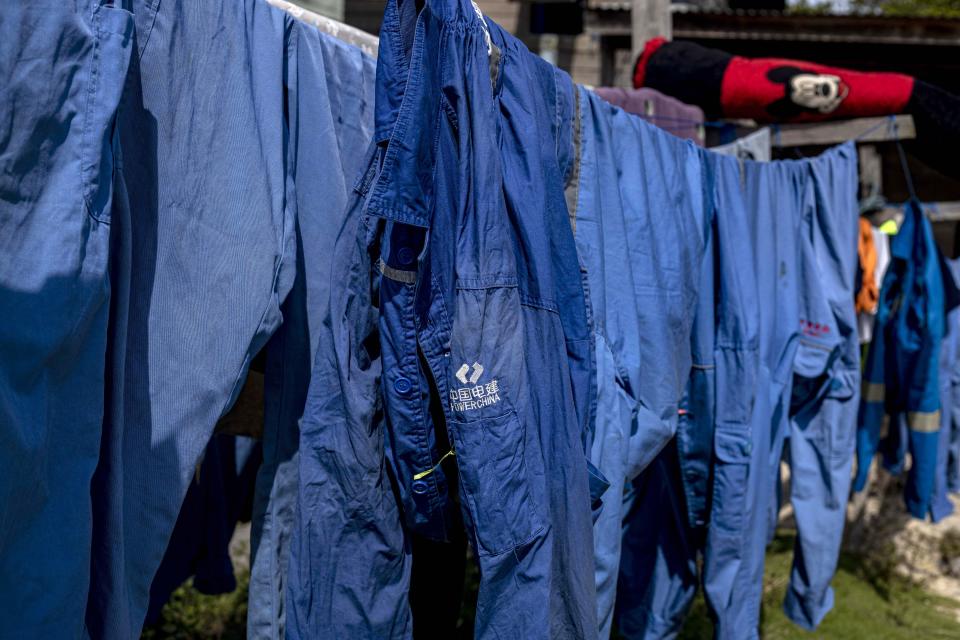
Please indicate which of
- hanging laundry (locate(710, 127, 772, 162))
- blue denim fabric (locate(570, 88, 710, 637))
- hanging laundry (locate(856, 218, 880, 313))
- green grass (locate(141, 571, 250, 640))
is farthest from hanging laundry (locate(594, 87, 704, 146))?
green grass (locate(141, 571, 250, 640))

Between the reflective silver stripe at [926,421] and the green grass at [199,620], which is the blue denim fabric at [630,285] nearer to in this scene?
the reflective silver stripe at [926,421]

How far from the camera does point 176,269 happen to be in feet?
4.05

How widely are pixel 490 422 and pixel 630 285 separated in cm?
72

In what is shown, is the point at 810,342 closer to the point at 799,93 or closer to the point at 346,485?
the point at 799,93

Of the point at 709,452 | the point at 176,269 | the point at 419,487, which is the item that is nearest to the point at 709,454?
the point at 709,452

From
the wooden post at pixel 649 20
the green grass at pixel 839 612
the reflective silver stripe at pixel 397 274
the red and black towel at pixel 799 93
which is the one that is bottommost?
the green grass at pixel 839 612

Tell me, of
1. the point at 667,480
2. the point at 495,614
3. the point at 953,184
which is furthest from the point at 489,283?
the point at 953,184

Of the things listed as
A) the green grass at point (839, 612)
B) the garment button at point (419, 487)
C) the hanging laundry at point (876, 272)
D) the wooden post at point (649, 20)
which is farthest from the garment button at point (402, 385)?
the hanging laundry at point (876, 272)

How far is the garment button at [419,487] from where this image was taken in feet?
4.64

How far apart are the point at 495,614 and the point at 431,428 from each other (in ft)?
1.08

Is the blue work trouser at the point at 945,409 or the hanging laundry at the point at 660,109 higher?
the hanging laundry at the point at 660,109

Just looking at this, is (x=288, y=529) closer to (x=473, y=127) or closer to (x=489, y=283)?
(x=489, y=283)

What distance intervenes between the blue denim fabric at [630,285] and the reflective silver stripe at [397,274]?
55cm

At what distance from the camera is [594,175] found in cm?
187
